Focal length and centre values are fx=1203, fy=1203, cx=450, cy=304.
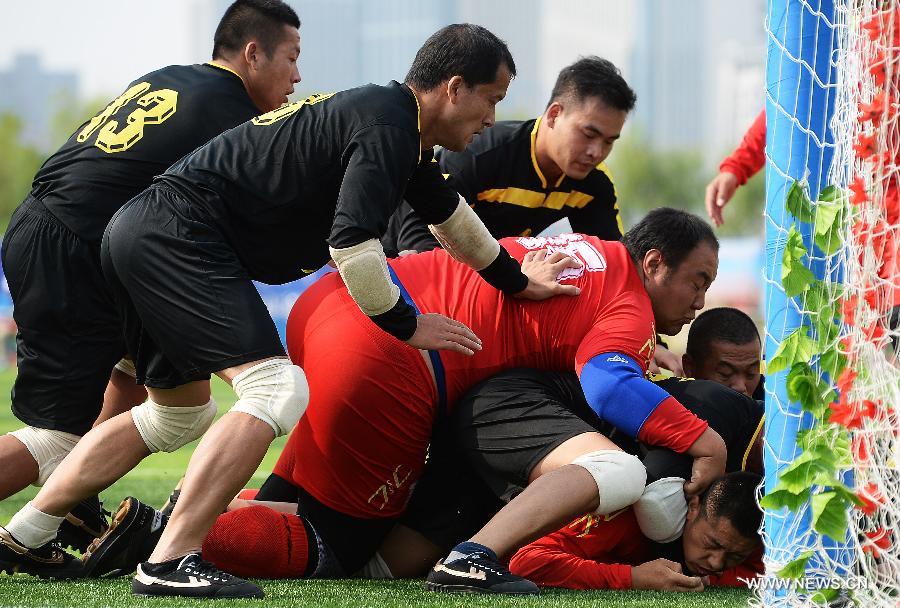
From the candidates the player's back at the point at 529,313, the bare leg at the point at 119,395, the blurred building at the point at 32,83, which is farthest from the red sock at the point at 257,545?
the blurred building at the point at 32,83

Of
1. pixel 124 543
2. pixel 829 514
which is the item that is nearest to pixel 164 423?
pixel 124 543

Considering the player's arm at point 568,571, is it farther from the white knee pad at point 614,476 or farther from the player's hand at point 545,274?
the player's hand at point 545,274

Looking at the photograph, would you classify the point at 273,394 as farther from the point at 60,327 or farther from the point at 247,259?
the point at 60,327

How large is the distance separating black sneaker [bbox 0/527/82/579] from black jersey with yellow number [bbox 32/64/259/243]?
109 centimetres

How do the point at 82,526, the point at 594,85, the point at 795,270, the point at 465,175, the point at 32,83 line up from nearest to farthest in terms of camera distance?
the point at 795,270, the point at 82,526, the point at 594,85, the point at 465,175, the point at 32,83

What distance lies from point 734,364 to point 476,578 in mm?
1635

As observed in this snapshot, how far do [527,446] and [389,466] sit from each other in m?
0.47

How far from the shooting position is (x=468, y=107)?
379 centimetres

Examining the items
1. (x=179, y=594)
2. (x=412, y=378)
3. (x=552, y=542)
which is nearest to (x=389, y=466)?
(x=412, y=378)

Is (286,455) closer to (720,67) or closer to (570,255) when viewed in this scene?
(570,255)

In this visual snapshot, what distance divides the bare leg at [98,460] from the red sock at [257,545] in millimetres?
364

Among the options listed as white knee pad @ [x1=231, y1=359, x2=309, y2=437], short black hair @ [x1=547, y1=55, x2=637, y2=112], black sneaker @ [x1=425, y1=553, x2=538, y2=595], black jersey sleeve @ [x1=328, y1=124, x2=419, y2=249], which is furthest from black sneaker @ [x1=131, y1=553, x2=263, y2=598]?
short black hair @ [x1=547, y1=55, x2=637, y2=112]

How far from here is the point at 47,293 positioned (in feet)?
13.8

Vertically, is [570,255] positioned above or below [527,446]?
above
